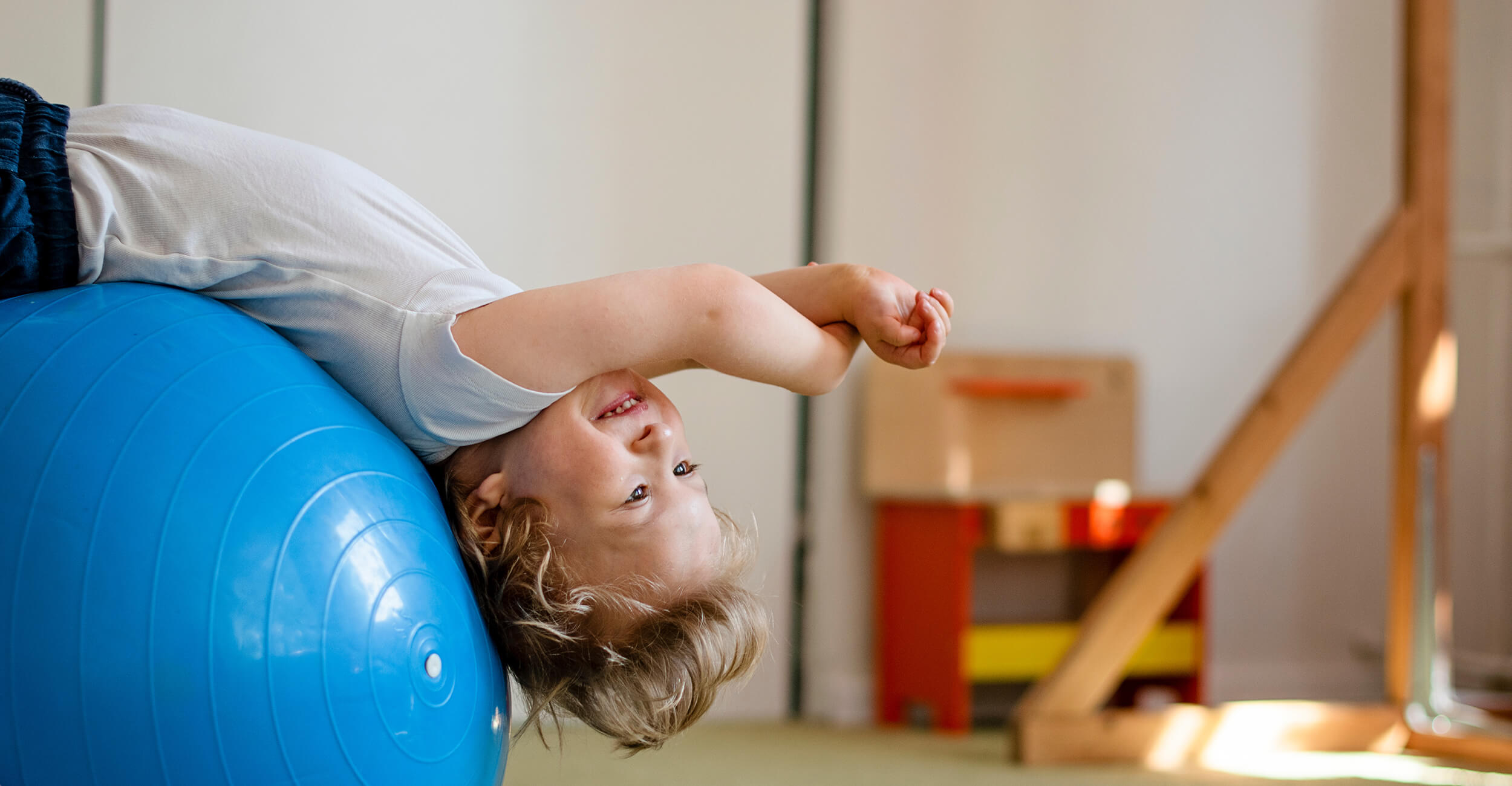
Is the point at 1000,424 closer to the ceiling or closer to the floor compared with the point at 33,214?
closer to the floor

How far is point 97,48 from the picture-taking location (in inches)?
84.4

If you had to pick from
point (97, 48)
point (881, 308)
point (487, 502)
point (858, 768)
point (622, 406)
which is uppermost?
point (97, 48)

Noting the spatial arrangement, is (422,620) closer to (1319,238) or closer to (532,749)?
(532,749)

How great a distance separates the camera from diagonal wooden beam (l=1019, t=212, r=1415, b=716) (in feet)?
7.66

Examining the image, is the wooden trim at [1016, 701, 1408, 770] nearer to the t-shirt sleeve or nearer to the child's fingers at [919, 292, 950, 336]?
the child's fingers at [919, 292, 950, 336]

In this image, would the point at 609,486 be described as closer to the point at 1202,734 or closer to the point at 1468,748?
the point at 1202,734

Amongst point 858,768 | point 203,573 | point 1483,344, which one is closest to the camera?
point 203,573

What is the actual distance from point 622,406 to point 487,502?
0.17 metres

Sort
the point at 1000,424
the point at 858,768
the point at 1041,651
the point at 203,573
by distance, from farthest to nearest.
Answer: the point at 1000,424 → the point at 1041,651 → the point at 858,768 → the point at 203,573

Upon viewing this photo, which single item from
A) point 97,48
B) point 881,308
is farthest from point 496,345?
point 97,48

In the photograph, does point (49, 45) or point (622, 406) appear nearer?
point (622, 406)

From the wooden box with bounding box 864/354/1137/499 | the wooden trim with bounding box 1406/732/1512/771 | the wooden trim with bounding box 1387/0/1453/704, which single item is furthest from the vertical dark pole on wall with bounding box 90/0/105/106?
the wooden trim with bounding box 1406/732/1512/771

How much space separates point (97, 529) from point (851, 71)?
8.11ft

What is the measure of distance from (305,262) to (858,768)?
1682 millimetres
